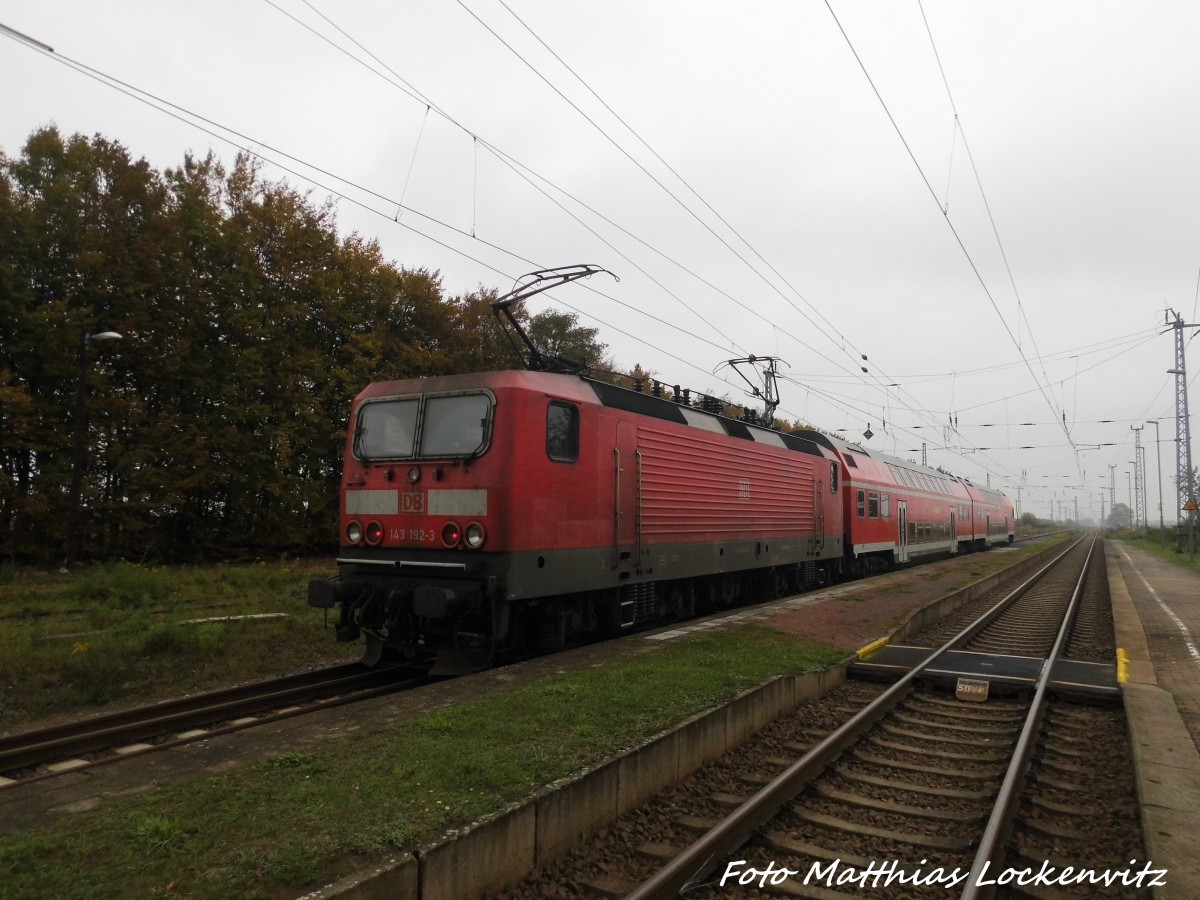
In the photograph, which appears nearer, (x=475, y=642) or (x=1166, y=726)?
(x=1166, y=726)

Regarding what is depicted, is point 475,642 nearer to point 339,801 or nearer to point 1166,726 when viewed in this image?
point 339,801

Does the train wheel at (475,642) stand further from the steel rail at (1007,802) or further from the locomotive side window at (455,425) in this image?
the steel rail at (1007,802)

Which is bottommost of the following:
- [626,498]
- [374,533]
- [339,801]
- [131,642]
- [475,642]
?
[131,642]

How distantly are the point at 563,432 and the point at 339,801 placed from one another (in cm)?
536

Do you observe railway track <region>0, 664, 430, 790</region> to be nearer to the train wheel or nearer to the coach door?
the train wheel

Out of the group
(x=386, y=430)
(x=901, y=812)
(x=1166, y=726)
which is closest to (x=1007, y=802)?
(x=901, y=812)

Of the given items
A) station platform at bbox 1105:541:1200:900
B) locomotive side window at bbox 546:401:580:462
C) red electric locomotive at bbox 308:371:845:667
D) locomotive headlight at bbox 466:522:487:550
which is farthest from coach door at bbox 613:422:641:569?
station platform at bbox 1105:541:1200:900

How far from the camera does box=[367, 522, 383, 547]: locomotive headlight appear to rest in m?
9.23

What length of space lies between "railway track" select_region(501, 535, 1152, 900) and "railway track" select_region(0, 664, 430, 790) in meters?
3.98

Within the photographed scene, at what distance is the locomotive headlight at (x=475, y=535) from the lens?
27.5 ft

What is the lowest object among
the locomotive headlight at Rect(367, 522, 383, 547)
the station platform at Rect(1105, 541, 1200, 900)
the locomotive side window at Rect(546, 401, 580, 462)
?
the station platform at Rect(1105, 541, 1200, 900)

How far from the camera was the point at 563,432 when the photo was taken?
929cm

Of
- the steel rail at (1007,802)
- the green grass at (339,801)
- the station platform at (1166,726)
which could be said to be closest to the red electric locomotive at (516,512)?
the green grass at (339,801)

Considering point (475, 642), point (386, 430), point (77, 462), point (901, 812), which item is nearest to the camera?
point (901, 812)
